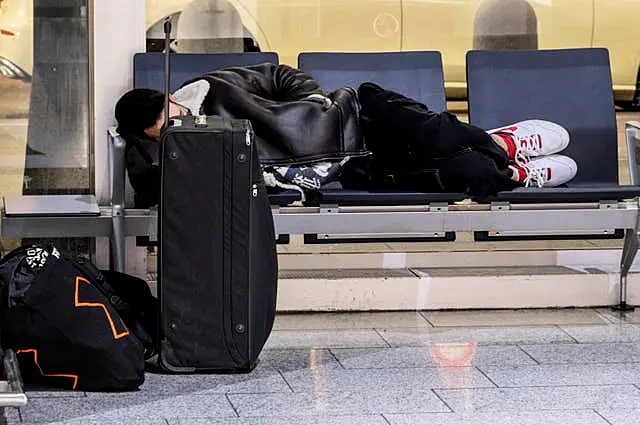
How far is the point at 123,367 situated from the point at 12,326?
0.33 meters

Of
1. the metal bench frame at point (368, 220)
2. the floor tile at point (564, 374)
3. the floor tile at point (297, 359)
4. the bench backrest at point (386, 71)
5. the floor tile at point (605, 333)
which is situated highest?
the bench backrest at point (386, 71)

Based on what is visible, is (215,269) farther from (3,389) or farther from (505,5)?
(505,5)

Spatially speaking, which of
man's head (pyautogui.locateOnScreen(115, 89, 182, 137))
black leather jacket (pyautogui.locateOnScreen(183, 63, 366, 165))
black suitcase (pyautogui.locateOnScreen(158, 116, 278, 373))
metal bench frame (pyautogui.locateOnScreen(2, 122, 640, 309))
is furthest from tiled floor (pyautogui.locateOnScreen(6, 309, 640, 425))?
man's head (pyautogui.locateOnScreen(115, 89, 182, 137))

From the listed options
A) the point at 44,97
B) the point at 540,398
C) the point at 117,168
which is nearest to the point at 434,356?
the point at 540,398

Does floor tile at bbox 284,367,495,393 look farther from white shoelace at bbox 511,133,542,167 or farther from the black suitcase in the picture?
white shoelace at bbox 511,133,542,167

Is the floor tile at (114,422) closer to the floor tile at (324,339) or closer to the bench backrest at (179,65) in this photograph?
the floor tile at (324,339)

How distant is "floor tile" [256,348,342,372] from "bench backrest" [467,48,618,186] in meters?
1.18

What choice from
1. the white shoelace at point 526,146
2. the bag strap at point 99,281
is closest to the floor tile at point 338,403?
the bag strap at point 99,281

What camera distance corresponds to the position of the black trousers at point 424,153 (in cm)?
438

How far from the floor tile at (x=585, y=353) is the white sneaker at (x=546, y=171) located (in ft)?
1.98

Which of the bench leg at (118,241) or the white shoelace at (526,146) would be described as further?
the white shoelace at (526,146)

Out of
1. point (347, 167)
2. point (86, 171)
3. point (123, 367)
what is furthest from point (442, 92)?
point (123, 367)

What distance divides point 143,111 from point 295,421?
132cm

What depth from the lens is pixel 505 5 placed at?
5.59m
